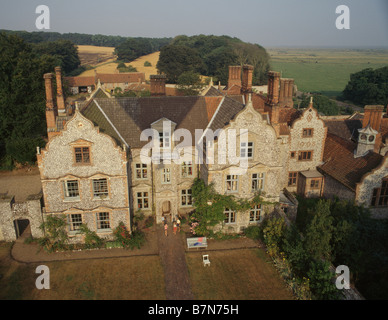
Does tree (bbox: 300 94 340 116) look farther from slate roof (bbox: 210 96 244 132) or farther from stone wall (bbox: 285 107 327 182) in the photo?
slate roof (bbox: 210 96 244 132)

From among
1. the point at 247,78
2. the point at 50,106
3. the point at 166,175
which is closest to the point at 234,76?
the point at 247,78

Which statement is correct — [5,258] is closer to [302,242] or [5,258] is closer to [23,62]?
[302,242]

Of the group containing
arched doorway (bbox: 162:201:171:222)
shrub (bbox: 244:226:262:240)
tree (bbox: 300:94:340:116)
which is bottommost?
shrub (bbox: 244:226:262:240)

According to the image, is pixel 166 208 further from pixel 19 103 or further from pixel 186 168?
pixel 19 103

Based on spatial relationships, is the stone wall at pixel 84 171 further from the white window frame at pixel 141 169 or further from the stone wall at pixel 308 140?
the stone wall at pixel 308 140

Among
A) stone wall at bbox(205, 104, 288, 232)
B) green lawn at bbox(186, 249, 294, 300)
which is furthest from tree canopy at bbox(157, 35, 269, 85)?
green lawn at bbox(186, 249, 294, 300)

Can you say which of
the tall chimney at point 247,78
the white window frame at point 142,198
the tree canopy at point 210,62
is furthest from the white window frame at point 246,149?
the tree canopy at point 210,62
